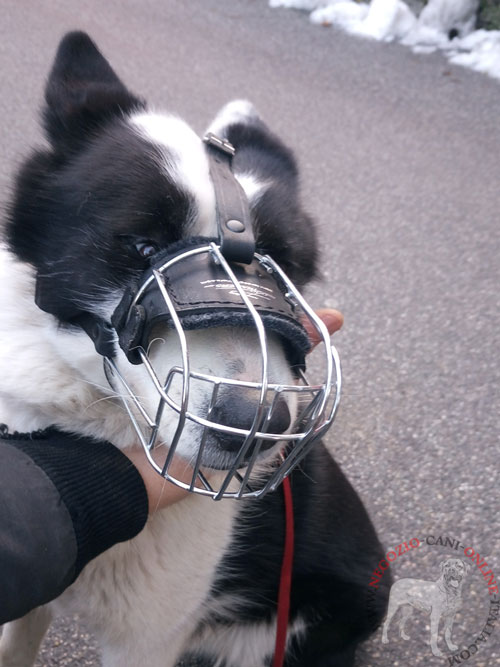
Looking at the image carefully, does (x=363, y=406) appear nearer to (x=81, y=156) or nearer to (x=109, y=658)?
(x=109, y=658)

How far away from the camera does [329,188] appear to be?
3.97 m

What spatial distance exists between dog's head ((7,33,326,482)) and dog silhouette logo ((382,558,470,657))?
0.82 metres

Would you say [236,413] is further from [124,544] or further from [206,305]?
[124,544]

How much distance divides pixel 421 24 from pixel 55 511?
5.86 metres

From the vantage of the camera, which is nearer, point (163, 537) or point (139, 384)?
point (139, 384)

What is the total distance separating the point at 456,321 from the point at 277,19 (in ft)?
12.8

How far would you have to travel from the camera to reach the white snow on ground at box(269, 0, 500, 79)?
19.2ft

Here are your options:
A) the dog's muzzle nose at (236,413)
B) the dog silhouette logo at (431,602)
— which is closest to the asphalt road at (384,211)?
the dog silhouette logo at (431,602)

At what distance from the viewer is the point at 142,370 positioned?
1259mm

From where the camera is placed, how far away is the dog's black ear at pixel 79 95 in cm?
149

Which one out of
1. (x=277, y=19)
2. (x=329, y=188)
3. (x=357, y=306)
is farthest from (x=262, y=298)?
(x=277, y=19)

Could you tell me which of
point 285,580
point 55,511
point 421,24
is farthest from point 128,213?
point 421,24

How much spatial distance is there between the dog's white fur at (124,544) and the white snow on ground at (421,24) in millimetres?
4969

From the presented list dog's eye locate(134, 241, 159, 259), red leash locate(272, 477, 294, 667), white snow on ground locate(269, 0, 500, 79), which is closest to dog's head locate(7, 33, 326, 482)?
dog's eye locate(134, 241, 159, 259)
